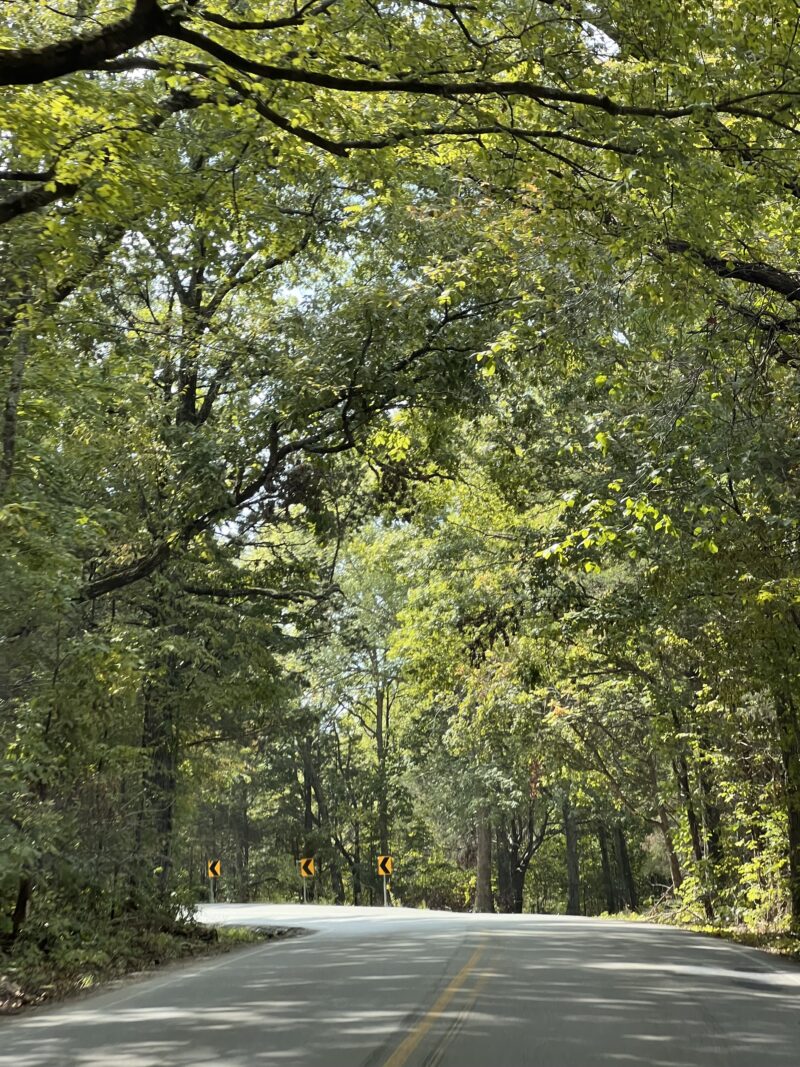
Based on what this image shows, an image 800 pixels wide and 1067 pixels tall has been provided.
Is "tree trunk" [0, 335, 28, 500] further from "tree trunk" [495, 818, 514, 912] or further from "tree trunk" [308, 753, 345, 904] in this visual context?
"tree trunk" [495, 818, 514, 912]

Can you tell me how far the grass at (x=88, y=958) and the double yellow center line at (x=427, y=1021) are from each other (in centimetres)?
393

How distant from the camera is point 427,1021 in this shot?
279 inches

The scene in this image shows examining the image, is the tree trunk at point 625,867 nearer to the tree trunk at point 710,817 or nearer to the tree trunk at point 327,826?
the tree trunk at point 327,826

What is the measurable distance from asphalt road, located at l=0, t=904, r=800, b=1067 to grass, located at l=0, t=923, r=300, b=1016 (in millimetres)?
606

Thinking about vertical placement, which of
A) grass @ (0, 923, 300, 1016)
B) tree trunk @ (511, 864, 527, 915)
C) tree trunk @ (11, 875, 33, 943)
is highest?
tree trunk @ (11, 875, 33, 943)

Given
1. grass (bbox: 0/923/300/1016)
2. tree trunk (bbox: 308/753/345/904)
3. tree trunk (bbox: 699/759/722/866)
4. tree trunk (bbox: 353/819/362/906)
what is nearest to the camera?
grass (bbox: 0/923/300/1016)

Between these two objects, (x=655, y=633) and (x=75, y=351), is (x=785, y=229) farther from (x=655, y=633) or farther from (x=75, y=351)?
(x=75, y=351)

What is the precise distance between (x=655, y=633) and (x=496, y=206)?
825cm

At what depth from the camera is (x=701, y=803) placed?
2092cm

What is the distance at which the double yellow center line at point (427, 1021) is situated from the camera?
5.91 m

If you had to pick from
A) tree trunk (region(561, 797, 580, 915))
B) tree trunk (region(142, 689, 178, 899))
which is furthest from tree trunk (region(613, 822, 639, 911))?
tree trunk (region(142, 689, 178, 899))

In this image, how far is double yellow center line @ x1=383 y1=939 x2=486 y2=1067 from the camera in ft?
19.4

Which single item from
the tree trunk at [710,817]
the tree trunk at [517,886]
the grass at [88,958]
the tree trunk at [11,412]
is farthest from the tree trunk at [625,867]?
the tree trunk at [11,412]

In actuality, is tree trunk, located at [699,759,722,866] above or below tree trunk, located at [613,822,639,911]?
above
